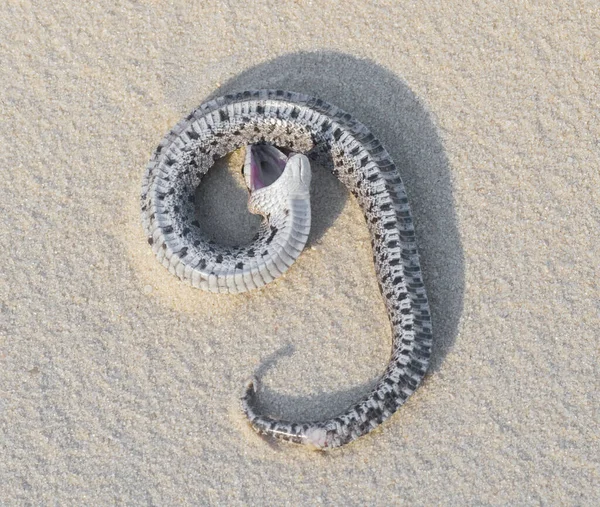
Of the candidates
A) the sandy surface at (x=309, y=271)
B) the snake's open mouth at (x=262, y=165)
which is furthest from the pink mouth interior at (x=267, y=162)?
the sandy surface at (x=309, y=271)

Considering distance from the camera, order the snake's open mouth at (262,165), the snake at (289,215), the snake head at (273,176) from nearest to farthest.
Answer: the snake at (289,215), the snake head at (273,176), the snake's open mouth at (262,165)

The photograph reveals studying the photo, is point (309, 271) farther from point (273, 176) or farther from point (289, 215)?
point (273, 176)

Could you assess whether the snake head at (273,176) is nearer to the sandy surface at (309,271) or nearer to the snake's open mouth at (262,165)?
the snake's open mouth at (262,165)

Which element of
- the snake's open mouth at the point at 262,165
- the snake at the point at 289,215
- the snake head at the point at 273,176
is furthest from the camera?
the snake's open mouth at the point at 262,165

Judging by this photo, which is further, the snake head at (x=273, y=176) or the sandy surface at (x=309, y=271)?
the snake head at (x=273, y=176)

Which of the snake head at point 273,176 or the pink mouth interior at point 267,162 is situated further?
the pink mouth interior at point 267,162

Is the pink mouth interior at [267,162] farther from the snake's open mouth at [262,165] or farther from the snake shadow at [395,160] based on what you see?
the snake shadow at [395,160]

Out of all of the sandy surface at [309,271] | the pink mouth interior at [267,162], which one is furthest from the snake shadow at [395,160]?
the pink mouth interior at [267,162]

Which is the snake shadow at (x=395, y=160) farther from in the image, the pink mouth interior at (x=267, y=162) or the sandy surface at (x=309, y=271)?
the pink mouth interior at (x=267, y=162)
